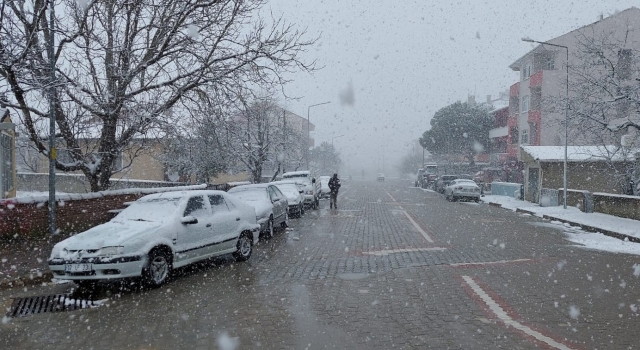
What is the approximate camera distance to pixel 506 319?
6301 millimetres

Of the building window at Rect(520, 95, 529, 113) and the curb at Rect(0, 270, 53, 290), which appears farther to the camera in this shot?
Answer: the building window at Rect(520, 95, 529, 113)

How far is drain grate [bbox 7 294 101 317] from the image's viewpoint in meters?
7.09

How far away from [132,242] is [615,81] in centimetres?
1751

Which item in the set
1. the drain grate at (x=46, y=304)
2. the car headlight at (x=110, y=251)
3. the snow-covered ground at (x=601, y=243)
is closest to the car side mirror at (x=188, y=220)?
the car headlight at (x=110, y=251)

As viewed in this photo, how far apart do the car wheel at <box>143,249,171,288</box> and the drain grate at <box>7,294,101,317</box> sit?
2.73 ft

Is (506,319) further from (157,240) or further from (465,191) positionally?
(465,191)

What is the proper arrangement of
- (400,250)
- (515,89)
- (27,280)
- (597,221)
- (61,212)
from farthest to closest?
(515,89) → (597,221) → (61,212) → (400,250) → (27,280)

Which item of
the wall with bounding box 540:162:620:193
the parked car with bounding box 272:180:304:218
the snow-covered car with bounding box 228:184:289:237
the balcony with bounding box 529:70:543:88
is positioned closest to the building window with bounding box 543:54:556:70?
the balcony with bounding box 529:70:543:88

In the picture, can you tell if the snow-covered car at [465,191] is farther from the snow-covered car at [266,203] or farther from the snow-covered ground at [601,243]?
the snow-covered car at [266,203]

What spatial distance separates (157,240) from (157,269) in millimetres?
474

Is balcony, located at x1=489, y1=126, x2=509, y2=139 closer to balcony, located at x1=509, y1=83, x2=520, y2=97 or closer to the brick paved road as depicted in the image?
balcony, located at x1=509, y1=83, x2=520, y2=97

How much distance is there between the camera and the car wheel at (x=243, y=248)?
10.8m

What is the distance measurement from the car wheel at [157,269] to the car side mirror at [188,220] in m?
0.67

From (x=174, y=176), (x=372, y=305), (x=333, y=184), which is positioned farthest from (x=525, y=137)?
(x=372, y=305)
